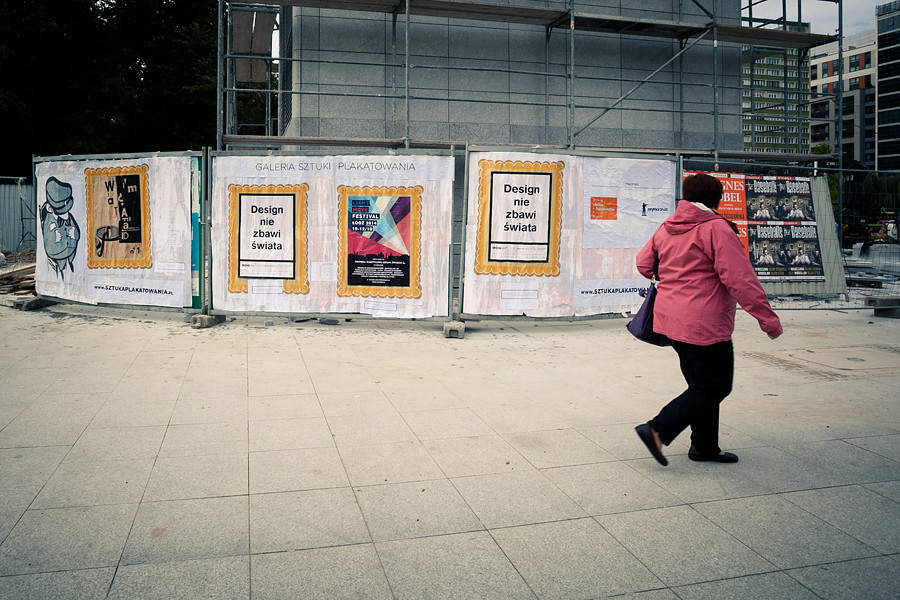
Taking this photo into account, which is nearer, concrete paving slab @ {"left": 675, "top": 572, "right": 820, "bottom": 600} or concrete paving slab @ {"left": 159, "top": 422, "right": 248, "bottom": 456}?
concrete paving slab @ {"left": 675, "top": 572, "right": 820, "bottom": 600}

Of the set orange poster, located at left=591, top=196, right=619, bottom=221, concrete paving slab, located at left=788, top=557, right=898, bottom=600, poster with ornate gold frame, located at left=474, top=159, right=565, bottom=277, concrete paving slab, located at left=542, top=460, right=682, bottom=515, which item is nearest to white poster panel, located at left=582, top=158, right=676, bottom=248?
orange poster, located at left=591, top=196, right=619, bottom=221

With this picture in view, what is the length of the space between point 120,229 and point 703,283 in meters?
8.31

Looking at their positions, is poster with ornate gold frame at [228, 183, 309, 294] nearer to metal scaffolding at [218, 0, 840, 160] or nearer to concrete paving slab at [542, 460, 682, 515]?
metal scaffolding at [218, 0, 840, 160]

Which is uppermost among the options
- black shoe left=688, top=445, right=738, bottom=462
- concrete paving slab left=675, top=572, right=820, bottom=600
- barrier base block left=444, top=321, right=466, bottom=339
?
barrier base block left=444, top=321, right=466, bottom=339

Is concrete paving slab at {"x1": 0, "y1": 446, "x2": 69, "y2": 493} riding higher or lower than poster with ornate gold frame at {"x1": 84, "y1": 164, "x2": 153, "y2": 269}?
lower

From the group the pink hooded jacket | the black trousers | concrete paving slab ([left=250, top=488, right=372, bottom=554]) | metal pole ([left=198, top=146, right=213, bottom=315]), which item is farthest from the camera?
metal pole ([left=198, top=146, right=213, bottom=315])

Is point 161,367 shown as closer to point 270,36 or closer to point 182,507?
point 182,507

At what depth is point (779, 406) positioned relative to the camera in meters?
6.02

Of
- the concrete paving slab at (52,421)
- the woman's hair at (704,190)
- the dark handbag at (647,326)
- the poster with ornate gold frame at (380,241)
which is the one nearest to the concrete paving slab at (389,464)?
the dark handbag at (647,326)

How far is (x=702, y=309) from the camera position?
437cm

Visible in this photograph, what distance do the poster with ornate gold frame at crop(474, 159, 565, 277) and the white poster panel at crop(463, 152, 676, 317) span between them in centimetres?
1

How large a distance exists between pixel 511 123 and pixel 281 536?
38.3 feet

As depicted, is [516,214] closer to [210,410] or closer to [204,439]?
[210,410]

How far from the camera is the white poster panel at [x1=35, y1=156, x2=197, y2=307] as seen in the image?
9.72 m
